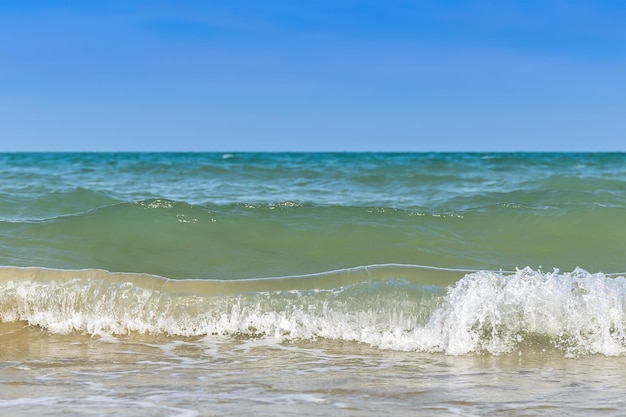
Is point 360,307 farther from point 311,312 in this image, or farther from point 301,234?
point 301,234

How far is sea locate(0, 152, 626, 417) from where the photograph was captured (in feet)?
12.6

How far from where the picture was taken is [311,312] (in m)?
5.61

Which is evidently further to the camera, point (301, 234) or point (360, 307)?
point (301, 234)

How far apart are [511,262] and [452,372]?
372 centimetres

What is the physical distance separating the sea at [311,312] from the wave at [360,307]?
15 mm

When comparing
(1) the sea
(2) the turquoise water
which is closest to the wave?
(1) the sea

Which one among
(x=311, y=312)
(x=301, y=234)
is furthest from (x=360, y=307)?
(x=301, y=234)

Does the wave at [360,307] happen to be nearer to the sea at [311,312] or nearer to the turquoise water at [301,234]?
the sea at [311,312]

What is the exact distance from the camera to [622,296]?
5258 mm

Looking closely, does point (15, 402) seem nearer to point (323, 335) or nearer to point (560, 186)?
point (323, 335)

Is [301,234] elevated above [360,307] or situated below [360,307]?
above

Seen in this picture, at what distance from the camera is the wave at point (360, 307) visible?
5.04 m

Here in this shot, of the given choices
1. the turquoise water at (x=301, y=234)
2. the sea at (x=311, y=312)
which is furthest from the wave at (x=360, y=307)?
the turquoise water at (x=301, y=234)

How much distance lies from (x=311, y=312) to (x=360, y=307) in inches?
14.7
